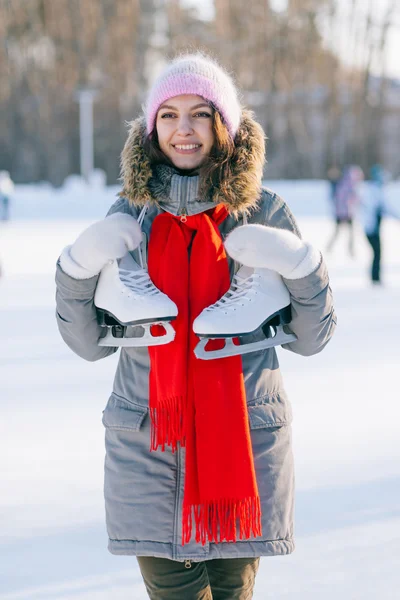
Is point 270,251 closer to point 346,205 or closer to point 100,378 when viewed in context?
point 100,378

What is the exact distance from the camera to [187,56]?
1.85 m

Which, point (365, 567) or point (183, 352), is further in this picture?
point (365, 567)

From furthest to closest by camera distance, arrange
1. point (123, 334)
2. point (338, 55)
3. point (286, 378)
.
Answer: point (338, 55)
point (286, 378)
point (123, 334)

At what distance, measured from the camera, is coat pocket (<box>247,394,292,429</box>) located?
169 centimetres

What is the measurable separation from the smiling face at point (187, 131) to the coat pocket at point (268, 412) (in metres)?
A: 0.48

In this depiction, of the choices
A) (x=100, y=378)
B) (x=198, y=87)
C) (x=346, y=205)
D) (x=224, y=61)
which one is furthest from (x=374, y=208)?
(x=224, y=61)

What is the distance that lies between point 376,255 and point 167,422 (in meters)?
7.33

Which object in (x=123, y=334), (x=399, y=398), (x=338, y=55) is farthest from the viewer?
(x=338, y=55)

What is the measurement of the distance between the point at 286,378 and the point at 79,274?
3393 mm

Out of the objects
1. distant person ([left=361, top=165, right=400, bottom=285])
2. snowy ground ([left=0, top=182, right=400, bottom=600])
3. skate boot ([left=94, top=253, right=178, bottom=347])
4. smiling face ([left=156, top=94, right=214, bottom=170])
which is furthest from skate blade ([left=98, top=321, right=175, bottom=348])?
distant person ([left=361, top=165, right=400, bottom=285])

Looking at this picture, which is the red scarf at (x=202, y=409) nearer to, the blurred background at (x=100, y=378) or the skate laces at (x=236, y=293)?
the skate laces at (x=236, y=293)

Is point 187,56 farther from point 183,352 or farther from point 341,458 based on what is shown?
point 341,458

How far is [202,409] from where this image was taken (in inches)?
64.2

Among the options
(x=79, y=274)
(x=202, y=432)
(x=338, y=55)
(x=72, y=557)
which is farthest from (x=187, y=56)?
(x=338, y=55)
